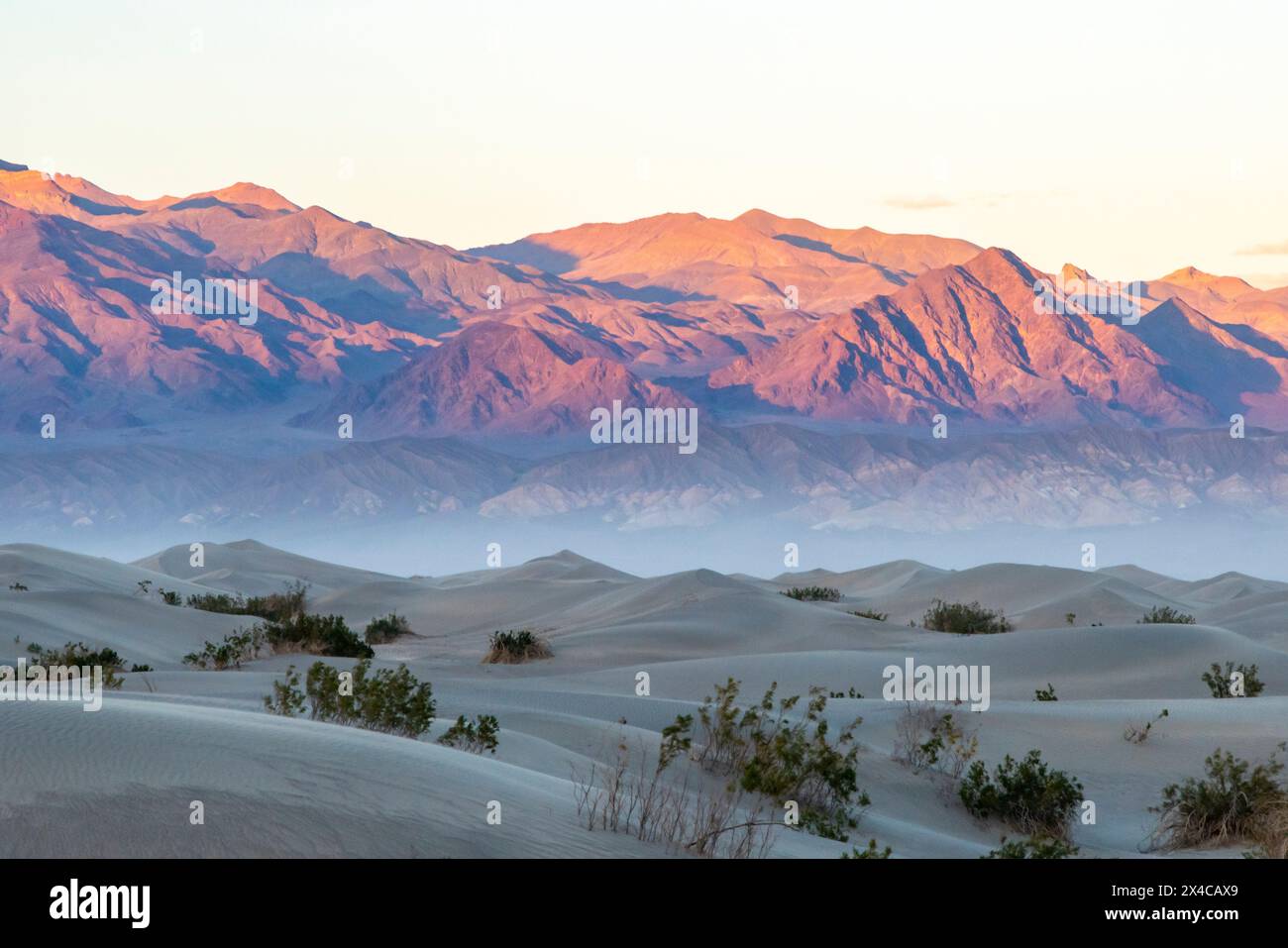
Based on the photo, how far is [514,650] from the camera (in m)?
25.9

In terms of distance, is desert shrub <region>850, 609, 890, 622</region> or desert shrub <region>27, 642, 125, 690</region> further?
desert shrub <region>850, 609, 890, 622</region>

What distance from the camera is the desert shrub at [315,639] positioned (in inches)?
860

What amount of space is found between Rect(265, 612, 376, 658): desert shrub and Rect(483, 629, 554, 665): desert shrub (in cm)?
358

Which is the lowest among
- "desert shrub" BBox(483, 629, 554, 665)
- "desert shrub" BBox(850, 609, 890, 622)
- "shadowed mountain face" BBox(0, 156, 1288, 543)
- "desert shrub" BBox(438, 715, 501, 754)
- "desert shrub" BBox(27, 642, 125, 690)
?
"desert shrub" BBox(438, 715, 501, 754)

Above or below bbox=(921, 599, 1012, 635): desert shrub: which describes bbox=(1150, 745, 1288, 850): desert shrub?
below

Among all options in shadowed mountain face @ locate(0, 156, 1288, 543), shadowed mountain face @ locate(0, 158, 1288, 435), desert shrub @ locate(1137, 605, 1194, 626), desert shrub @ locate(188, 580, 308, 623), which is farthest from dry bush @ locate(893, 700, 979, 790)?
shadowed mountain face @ locate(0, 158, 1288, 435)

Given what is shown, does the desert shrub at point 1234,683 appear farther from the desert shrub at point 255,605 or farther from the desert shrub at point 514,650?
the desert shrub at point 255,605

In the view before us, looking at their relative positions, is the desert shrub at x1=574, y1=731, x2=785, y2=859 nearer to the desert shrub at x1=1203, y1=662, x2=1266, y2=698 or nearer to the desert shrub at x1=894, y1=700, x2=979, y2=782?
the desert shrub at x1=894, y1=700, x2=979, y2=782

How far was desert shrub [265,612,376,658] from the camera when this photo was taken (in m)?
21.8

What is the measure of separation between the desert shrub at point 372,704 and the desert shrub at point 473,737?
0.37m

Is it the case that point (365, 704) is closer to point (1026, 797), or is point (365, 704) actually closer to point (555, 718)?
point (555, 718)

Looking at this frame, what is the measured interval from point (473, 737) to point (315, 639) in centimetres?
1246

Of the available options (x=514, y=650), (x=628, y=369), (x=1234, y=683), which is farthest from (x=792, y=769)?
(x=628, y=369)

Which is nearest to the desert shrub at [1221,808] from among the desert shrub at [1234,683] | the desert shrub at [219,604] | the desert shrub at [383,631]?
the desert shrub at [1234,683]
